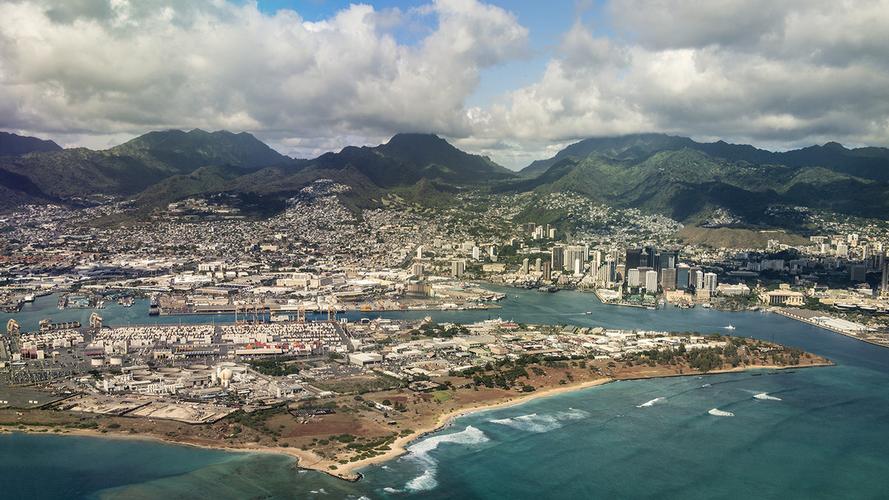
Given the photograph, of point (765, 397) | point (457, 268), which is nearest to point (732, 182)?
point (457, 268)

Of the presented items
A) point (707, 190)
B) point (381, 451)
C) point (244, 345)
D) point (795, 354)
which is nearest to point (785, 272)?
point (795, 354)

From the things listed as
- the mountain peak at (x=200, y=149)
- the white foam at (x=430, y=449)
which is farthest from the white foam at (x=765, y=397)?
the mountain peak at (x=200, y=149)

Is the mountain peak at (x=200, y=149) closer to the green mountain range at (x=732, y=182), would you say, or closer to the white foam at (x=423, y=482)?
the green mountain range at (x=732, y=182)

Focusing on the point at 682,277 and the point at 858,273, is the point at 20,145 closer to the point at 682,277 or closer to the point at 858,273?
the point at 682,277

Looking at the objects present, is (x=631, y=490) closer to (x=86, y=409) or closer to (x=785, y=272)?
(x=86, y=409)

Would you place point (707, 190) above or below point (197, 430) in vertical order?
above
